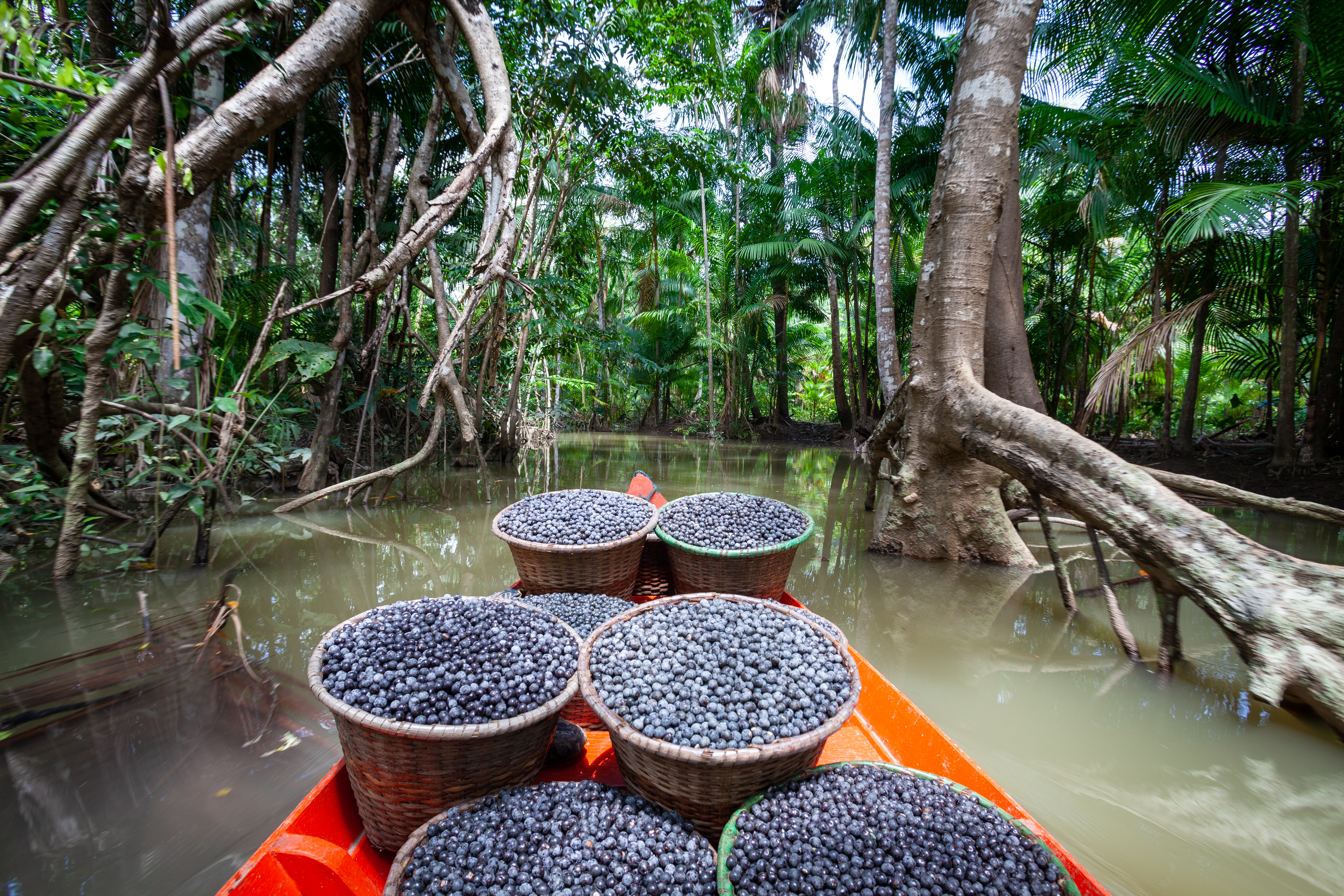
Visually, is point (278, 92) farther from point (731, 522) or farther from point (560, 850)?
point (560, 850)

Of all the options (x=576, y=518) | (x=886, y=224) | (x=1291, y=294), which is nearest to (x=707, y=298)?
(x=886, y=224)

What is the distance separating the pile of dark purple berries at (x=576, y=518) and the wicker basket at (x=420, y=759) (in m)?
0.99

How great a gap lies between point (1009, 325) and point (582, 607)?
4.34 metres

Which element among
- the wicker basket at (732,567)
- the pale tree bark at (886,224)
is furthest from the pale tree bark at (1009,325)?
the wicker basket at (732,567)

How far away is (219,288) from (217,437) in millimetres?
1152

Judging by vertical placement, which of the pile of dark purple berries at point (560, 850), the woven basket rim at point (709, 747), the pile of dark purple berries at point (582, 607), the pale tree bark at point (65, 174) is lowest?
the pile of dark purple berries at point (560, 850)

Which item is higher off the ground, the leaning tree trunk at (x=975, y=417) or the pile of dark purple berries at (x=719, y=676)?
the leaning tree trunk at (x=975, y=417)

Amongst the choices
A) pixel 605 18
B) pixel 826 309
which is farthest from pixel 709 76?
pixel 826 309

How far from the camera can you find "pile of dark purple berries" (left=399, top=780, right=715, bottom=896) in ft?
3.49

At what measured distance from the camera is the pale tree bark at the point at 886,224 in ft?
24.7

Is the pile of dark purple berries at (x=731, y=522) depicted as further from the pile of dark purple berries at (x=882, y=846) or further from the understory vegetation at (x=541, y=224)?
the understory vegetation at (x=541, y=224)

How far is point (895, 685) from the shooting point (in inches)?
98.0

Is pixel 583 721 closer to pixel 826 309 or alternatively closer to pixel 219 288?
pixel 219 288

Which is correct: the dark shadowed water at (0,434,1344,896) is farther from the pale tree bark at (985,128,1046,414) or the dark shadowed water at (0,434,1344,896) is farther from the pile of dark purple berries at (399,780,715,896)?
the pale tree bark at (985,128,1046,414)
